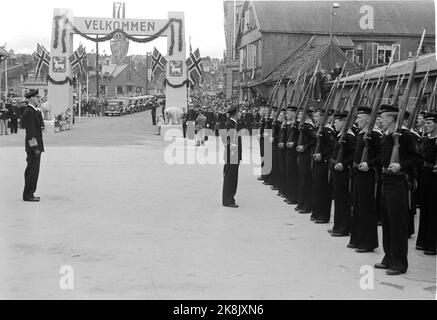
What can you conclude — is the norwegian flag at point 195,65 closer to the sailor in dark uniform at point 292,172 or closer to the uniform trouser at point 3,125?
the uniform trouser at point 3,125

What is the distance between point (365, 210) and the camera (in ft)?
26.3

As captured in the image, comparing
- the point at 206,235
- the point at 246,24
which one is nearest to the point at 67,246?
the point at 206,235

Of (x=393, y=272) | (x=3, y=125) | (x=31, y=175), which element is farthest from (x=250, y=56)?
(x=393, y=272)

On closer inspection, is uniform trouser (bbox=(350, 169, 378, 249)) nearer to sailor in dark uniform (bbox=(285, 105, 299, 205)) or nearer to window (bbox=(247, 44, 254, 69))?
sailor in dark uniform (bbox=(285, 105, 299, 205))

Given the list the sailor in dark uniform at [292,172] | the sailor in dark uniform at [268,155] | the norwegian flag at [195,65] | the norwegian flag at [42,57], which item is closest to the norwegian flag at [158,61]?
the norwegian flag at [195,65]

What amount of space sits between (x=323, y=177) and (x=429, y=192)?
2100mm

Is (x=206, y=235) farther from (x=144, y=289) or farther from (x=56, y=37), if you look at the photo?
(x=56, y=37)

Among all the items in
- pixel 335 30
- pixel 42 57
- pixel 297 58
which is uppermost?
pixel 335 30

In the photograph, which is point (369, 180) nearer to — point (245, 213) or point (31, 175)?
point (245, 213)

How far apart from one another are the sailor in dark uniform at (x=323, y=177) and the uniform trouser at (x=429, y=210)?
1865mm

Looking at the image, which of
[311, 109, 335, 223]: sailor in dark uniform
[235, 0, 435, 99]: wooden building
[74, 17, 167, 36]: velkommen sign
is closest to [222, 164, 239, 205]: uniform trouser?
[311, 109, 335, 223]: sailor in dark uniform

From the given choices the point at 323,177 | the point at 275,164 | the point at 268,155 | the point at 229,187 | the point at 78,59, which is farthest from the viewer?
the point at 78,59

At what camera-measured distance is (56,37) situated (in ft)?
115

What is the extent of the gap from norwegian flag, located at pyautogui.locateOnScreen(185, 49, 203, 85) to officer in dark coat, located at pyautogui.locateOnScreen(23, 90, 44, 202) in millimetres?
23961
